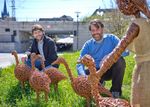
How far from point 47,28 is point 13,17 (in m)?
7.76

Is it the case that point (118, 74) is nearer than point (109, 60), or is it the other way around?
point (109, 60)

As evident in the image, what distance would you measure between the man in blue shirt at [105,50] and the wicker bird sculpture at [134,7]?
2.21 metres

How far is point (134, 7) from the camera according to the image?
2514 millimetres

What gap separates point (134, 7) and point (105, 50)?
2.65 meters

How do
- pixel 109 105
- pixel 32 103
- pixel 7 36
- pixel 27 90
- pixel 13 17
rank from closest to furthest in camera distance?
1. pixel 109 105
2. pixel 32 103
3. pixel 27 90
4. pixel 7 36
5. pixel 13 17

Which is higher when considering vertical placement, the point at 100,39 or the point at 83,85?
the point at 100,39

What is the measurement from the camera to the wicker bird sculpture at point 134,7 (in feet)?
8.08

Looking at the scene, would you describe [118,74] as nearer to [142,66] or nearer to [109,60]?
[142,66]

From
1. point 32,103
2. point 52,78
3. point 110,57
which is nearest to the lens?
point 110,57

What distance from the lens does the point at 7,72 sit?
9.29 m

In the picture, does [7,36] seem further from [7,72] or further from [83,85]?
[83,85]

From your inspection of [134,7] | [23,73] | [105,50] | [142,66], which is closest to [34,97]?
[23,73]

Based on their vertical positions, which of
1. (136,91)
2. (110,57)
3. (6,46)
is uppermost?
(110,57)

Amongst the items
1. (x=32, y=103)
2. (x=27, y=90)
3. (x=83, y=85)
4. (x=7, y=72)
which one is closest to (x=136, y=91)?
(x=83, y=85)
